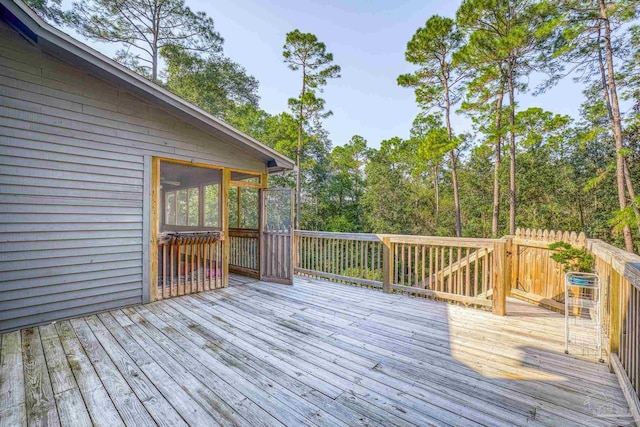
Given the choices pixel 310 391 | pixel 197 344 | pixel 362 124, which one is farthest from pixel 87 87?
pixel 362 124

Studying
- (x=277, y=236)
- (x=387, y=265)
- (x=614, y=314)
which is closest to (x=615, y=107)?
(x=387, y=265)

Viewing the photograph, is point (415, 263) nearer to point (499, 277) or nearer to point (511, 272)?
point (499, 277)

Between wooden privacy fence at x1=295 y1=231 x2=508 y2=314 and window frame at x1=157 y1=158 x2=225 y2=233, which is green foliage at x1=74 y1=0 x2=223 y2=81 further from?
wooden privacy fence at x1=295 y1=231 x2=508 y2=314

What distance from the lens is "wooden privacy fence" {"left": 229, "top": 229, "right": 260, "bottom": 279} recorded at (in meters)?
5.66

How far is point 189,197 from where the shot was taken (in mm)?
6703

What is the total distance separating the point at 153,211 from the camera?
13.2 ft

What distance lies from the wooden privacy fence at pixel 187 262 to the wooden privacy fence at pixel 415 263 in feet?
5.71

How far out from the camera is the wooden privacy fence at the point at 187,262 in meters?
4.23

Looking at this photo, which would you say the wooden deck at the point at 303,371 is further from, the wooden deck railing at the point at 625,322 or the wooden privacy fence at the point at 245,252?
the wooden privacy fence at the point at 245,252

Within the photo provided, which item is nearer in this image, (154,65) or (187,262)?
(187,262)

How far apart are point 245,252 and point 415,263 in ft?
11.6

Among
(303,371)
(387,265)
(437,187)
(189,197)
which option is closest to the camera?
(303,371)

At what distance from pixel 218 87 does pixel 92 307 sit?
489 inches

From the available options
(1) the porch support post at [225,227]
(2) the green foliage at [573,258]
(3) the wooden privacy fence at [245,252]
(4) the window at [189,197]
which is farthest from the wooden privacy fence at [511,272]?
(4) the window at [189,197]
